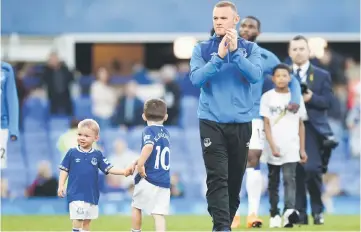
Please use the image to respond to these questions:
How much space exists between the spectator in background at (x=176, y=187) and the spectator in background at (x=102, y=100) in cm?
241

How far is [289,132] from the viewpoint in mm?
17141

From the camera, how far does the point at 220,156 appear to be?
13.7 metres

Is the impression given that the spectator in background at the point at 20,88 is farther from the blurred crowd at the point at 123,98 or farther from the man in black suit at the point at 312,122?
the man in black suit at the point at 312,122

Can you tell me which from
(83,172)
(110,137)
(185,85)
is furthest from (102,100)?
(83,172)

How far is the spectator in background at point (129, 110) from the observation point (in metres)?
27.3

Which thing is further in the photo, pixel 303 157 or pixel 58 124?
A: pixel 58 124

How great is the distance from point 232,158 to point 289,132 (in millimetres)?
3358

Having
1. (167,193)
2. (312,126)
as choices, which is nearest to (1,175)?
(312,126)

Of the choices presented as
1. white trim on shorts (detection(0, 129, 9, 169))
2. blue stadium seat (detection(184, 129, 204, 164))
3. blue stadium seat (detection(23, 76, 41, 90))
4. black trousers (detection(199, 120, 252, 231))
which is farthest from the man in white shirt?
blue stadium seat (detection(23, 76, 41, 90))

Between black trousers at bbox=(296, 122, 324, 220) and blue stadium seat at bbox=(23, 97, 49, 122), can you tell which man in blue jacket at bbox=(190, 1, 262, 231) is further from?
blue stadium seat at bbox=(23, 97, 49, 122)

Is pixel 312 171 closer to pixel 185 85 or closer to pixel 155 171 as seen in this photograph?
pixel 155 171

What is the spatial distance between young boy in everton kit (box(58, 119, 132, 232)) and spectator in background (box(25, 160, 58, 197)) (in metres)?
11.0

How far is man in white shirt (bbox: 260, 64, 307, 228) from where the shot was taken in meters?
16.9

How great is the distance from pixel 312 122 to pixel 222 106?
15.4 ft
